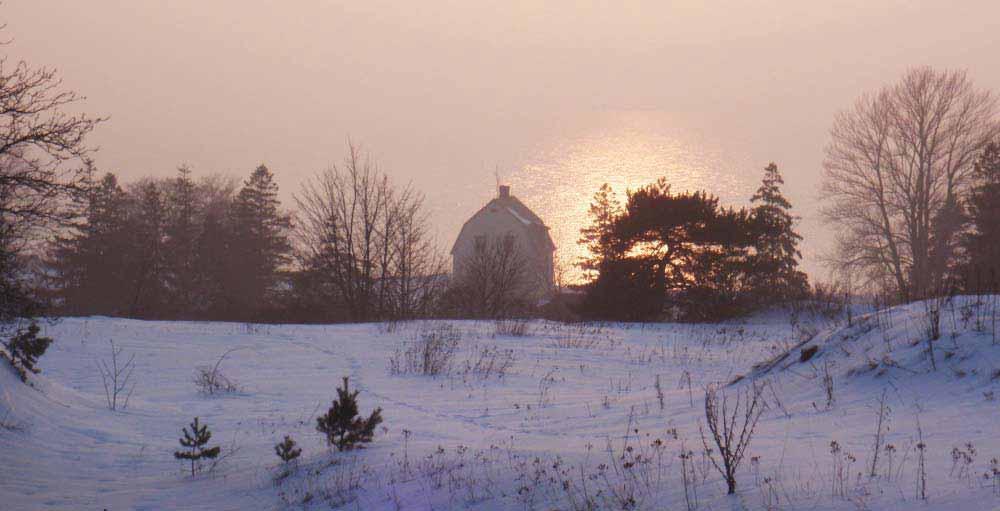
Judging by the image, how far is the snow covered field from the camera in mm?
6160

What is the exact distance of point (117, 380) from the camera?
50.4ft

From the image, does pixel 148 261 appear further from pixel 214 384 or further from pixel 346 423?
pixel 346 423

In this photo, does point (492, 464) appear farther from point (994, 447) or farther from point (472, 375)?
point (472, 375)

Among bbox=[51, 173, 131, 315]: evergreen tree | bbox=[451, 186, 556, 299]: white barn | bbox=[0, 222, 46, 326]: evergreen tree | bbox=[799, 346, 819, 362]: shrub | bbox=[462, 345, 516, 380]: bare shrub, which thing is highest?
bbox=[451, 186, 556, 299]: white barn

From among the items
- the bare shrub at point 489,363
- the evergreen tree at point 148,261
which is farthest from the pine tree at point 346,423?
the evergreen tree at point 148,261

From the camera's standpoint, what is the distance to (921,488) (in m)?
5.30

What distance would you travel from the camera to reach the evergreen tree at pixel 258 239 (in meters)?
59.2

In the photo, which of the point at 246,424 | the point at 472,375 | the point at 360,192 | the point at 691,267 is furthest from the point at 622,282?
the point at 246,424

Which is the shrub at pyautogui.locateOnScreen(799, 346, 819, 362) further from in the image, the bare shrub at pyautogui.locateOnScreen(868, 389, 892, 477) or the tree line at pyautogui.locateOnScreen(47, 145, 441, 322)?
the tree line at pyautogui.locateOnScreen(47, 145, 441, 322)

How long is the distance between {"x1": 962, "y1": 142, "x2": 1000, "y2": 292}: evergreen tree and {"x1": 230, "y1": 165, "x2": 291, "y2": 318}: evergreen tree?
43468 mm

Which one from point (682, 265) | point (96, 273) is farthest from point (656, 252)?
point (96, 273)

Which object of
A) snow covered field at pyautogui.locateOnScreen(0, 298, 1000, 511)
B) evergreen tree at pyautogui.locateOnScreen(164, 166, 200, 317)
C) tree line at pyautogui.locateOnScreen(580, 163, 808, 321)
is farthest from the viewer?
evergreen tree at pyautogui.locateOnScreen(164, 166, 200, 317)

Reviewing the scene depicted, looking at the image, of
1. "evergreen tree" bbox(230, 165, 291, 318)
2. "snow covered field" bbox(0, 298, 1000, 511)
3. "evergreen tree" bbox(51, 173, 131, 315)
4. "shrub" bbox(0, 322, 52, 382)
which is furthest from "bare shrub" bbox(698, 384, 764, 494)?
"evergreen tree" bbox(230, 165, 291, 318)

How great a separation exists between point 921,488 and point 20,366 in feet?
39.2
